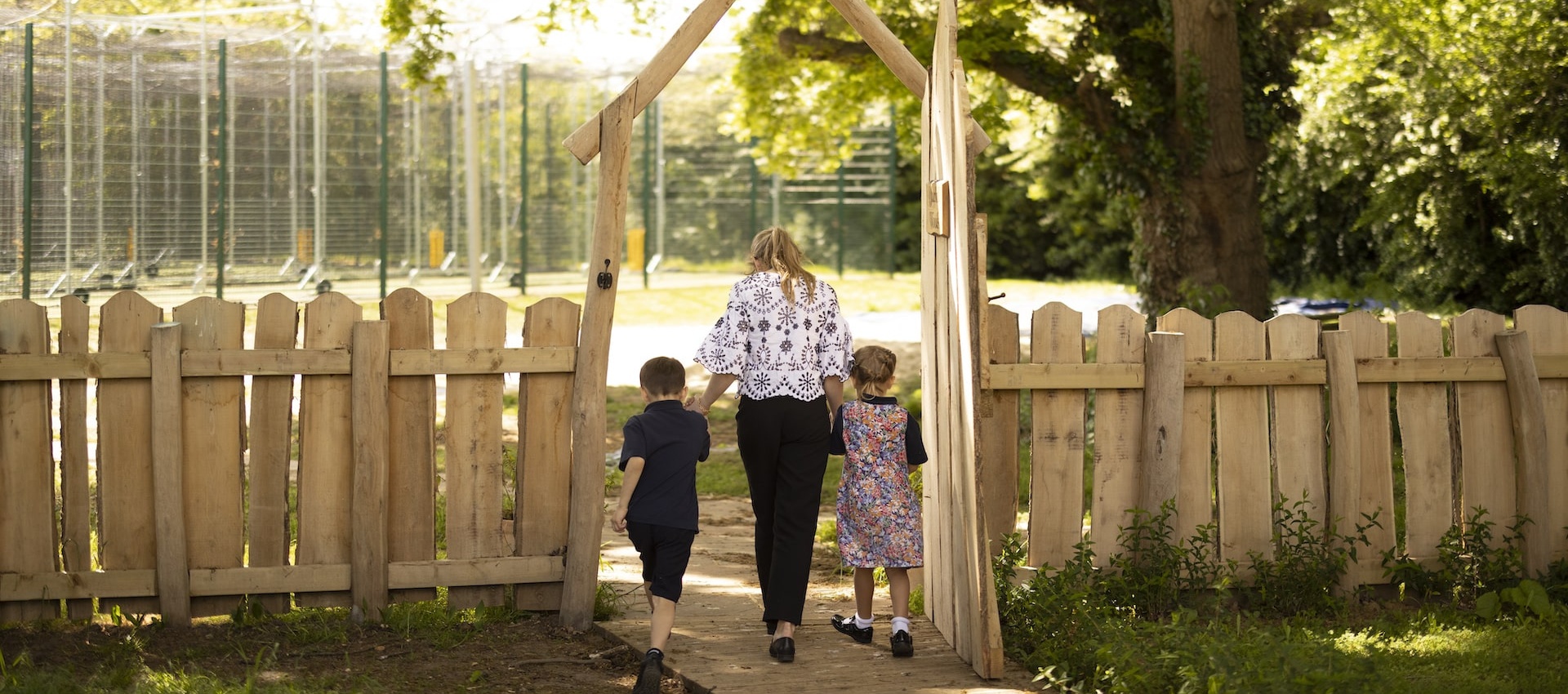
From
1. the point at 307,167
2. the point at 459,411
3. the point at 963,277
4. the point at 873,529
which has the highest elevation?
the point at 307,167

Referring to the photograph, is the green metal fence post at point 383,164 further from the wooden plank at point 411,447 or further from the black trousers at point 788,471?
the black trousers at point 788,471

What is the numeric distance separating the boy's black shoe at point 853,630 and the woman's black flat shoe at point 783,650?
390 mm

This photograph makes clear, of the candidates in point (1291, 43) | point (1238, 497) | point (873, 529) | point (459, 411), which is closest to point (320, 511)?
point (459, 411)

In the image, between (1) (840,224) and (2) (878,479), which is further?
(1) (840,224)

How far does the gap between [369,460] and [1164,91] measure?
9.89 m

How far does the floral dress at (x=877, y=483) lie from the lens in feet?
17.7

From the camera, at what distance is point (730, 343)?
5289mm

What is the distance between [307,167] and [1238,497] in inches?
648

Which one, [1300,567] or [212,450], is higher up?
[212,450]

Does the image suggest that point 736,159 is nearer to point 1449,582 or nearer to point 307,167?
point 307,167

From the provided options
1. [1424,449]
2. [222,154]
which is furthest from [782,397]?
[222,154]

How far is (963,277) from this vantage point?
488cm

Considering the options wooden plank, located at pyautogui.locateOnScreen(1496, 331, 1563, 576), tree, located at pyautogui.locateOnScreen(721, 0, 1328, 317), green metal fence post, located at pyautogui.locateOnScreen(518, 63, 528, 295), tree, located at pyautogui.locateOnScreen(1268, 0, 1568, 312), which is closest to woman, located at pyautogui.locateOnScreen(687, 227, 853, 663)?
wooden plank, located at pyautogui.locateOnScreen(1496, 331, 1563, 576)

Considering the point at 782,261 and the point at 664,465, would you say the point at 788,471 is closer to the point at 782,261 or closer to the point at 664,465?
the point at 664,465
